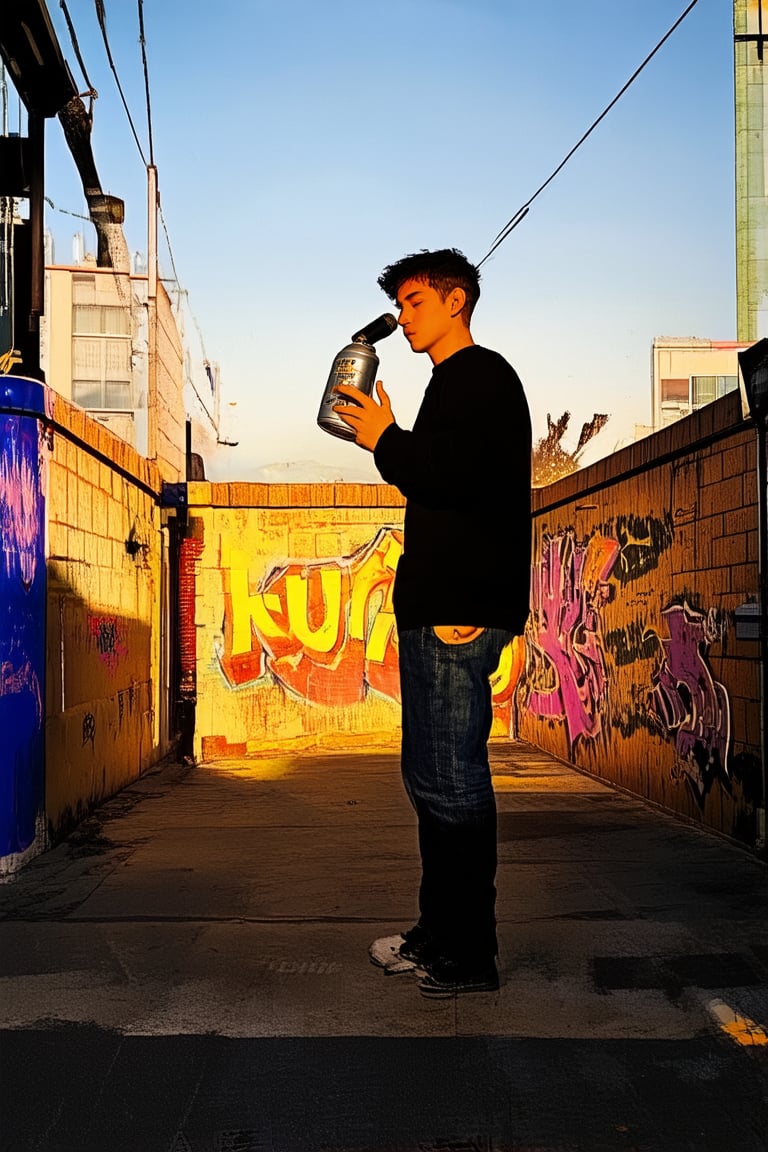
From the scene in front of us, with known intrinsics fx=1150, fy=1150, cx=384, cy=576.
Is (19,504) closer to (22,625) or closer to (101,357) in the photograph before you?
(22,625)

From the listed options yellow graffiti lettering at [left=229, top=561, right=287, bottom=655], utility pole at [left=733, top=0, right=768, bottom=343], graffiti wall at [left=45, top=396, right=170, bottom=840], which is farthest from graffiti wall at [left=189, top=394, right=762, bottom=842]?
utility pole at [left=733, top=0, right=768, bottom=343]

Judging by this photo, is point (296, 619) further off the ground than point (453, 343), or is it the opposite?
point (453, 343)

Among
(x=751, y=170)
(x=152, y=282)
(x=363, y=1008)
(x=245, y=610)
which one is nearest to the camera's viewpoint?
(x=363, y=1008)

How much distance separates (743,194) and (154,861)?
2891cm

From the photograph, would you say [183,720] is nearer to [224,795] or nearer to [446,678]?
[224,795]

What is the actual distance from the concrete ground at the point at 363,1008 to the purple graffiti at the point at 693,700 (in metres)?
0.57

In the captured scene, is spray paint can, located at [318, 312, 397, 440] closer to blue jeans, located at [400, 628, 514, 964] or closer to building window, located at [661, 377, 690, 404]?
blue jeans, located at [400, 628, 514, 964]

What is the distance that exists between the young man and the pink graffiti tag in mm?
5085

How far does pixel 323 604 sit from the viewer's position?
10891mm

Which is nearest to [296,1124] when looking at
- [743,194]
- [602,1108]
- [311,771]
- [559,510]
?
[602,1108]

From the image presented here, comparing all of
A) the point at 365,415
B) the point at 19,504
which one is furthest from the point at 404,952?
the point at 19,504

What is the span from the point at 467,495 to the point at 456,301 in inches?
26.6

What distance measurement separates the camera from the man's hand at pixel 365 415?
3.17 metres

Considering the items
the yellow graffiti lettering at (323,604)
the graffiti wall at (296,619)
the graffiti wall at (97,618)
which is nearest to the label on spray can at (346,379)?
the graffiti wall at (97,618)
